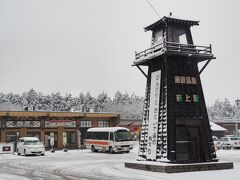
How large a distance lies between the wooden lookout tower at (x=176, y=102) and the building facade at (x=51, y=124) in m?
28.3

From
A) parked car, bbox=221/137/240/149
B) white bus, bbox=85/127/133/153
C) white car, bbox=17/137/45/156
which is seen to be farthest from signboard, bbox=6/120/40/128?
parked car, bbox=221/137/240/149

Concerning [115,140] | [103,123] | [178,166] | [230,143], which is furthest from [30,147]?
[230,143]

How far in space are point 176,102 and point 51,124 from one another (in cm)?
3164

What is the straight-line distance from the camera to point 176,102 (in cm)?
2045

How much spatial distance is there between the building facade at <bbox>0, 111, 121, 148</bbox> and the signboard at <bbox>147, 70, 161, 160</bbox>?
2810cm

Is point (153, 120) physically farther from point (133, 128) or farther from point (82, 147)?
point (133, 128)

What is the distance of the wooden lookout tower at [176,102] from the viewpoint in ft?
65.9

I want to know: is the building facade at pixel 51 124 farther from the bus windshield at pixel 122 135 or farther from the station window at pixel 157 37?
the station window at pixel 157 37

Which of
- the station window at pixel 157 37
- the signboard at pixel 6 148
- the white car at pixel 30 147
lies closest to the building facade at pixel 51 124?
the signboard at pixel 6 148

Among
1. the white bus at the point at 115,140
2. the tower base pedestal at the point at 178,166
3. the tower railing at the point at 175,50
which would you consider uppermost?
the tower railing at the point at 175,50

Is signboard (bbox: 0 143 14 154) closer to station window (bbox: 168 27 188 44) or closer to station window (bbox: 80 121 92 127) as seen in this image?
station window (bbox: 80 121 92 127)

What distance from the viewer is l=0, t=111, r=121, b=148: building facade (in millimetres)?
46031

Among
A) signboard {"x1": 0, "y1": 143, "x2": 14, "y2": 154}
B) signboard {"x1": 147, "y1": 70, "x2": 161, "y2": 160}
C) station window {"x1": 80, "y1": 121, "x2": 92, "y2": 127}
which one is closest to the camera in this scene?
signboard {"x1": 147, "y1": 70, "x2": 161, "y2": 160}

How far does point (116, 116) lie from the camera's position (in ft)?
177
